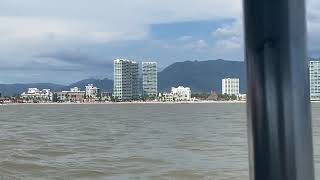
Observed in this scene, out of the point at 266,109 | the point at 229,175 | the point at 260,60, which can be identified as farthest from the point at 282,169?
the point at 229,175

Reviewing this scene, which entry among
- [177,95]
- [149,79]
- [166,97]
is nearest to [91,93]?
[149,79]

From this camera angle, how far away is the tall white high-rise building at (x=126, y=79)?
130 metres

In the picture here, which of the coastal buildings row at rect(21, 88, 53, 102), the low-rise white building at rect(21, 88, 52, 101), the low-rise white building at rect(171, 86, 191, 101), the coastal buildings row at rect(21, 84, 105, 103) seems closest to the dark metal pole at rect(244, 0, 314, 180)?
the low-rise white building at rect(171, 86, 191, 101)

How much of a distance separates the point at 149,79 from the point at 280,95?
141 m

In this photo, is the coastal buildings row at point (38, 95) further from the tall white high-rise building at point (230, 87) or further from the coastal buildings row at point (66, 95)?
the tall white high-rise building at point (230, 87)

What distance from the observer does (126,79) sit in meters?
131

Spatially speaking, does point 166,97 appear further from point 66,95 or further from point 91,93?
point 66,95

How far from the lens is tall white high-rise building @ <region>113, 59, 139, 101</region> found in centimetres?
13038

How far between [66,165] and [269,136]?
54.0 feet

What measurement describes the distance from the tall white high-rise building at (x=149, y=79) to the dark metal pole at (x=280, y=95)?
13605 centimetres

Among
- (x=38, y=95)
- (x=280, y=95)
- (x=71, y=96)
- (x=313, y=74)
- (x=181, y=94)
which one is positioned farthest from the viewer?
(x=38, y=95)

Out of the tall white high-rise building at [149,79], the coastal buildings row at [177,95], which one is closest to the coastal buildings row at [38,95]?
the tall white high-rise building at [149,79]

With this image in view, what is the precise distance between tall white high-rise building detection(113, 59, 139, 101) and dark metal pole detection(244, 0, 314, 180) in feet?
414

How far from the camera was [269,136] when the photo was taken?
161 cm
